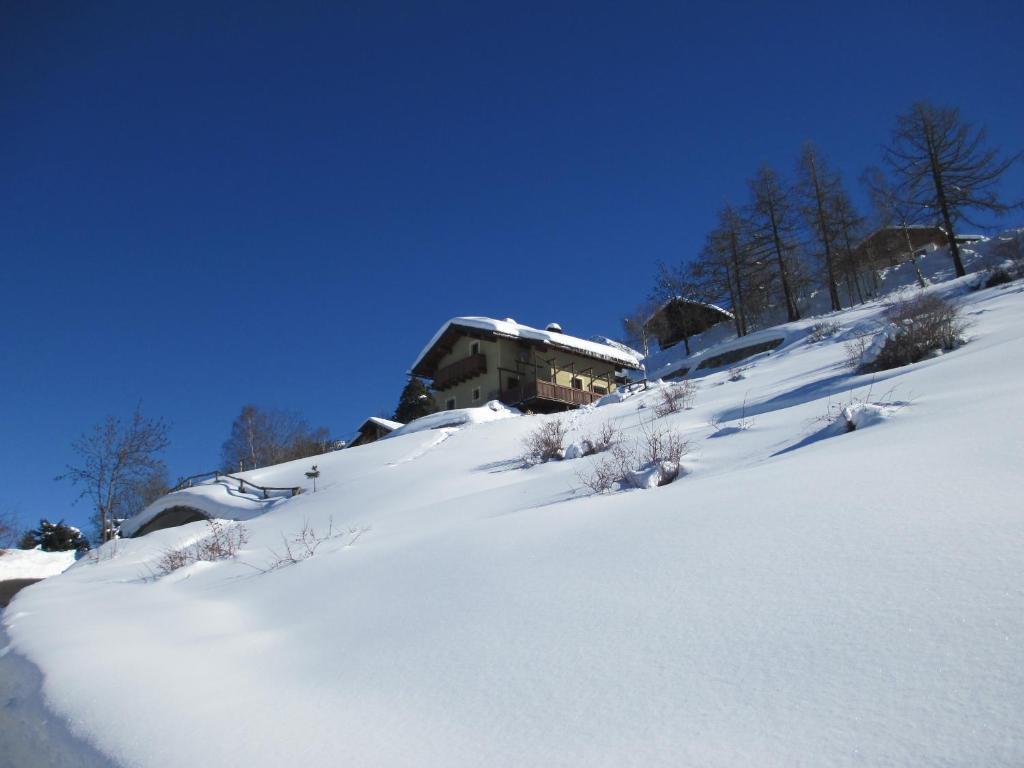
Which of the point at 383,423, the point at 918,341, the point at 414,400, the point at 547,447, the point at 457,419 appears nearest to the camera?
the point at 918,341

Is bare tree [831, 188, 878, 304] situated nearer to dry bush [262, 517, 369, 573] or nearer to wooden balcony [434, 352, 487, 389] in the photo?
wooden balcony [434, 352, 487, 389]

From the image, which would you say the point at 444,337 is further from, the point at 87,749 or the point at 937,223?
the point at 87,749

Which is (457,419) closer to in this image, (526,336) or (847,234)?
(526,336)

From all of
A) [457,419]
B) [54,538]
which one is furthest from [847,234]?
[54,538]

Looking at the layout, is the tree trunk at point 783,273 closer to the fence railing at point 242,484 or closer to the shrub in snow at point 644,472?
the fence railing at point 242,484

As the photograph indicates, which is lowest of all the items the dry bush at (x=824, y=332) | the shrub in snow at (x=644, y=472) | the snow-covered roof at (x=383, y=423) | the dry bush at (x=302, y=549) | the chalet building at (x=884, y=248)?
the dry bush at (x=302, y=549)

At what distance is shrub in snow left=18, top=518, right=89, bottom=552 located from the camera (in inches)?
1130

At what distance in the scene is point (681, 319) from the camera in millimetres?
40656

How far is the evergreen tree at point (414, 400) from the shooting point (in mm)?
38156

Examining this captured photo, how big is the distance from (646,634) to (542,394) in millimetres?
25685

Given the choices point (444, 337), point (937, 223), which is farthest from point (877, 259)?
point (444, 337)

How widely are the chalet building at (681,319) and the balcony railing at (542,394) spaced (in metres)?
11.8

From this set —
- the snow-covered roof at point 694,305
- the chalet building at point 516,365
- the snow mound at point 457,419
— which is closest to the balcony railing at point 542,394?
the chalet building at point 516,365

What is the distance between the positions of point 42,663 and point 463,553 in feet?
6.98
